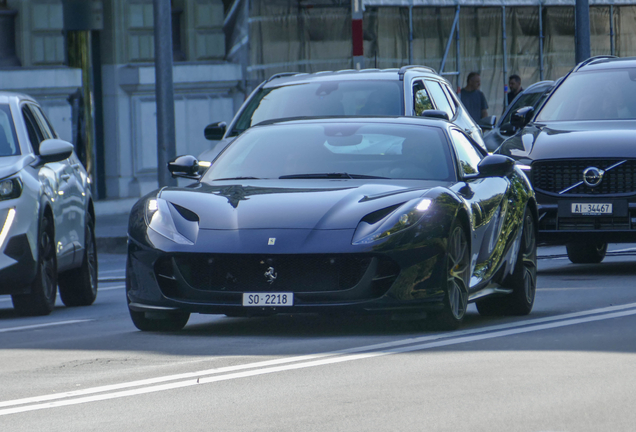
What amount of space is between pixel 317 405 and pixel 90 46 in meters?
18.1

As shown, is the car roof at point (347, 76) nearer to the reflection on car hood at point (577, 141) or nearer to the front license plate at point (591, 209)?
the reflection on car hood at point (577, 141)

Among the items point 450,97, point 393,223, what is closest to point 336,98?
point 450,97

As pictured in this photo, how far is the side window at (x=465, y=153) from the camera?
9.48m

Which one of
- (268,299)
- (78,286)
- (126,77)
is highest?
(126,77)

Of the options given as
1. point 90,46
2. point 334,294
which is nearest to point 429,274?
point 334,294

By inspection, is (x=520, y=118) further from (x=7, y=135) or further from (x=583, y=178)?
(x=7, y=135)

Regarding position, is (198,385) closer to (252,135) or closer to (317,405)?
(317,405)

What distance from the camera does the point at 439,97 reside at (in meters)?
15.4

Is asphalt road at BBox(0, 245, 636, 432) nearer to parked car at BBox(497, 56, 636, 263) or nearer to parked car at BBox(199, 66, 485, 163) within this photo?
parked car at BBox(497, 56, 636, 263)

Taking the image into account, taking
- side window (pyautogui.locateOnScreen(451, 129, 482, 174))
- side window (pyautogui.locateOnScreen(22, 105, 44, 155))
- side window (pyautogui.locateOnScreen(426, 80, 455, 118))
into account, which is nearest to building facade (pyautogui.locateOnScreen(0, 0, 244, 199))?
side window (pyautogui.locateOnScreen(426, 80, 455, 118))

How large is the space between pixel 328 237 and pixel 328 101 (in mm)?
6259

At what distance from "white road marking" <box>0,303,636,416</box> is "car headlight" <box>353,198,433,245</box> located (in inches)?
23.1

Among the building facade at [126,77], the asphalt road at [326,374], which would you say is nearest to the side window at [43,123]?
the asphalt road at [326,374]

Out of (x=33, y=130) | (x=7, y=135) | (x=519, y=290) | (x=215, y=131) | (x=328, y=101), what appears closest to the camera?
(x=519, y=290)
